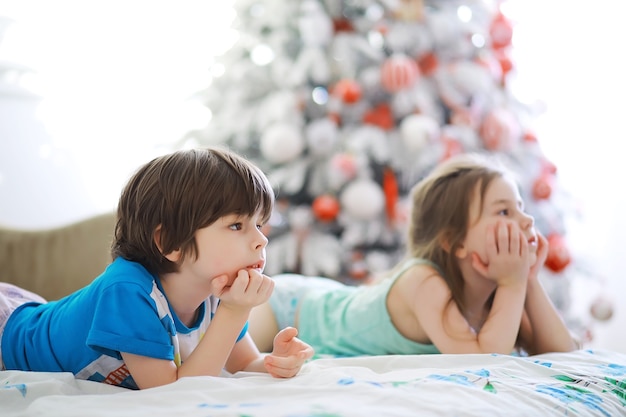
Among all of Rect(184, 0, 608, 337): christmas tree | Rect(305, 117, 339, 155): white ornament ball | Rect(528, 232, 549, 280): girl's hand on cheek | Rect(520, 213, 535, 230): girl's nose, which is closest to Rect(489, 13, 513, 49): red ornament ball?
Rect(184, 0, 608, 337): christmas tree

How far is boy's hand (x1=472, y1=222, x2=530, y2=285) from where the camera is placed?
1566mm

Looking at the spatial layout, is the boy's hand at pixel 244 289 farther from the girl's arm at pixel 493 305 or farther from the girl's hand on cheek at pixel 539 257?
the girl's hand on cheek at pixel 539 257

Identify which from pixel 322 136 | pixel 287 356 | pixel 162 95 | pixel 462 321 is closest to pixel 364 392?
pixel 287 356

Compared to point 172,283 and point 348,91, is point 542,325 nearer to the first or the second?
point 172,283

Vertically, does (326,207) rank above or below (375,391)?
above

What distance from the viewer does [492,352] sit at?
1.49m

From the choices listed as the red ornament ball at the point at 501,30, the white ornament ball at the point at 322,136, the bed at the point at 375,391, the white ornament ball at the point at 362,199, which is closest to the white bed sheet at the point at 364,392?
the bed at the point at 375,391

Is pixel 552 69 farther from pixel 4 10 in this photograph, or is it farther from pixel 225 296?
pixel 225 296

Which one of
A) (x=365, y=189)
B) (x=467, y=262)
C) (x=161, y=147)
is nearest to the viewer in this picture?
(x=467, y=262)

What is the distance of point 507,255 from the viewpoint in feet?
5.15


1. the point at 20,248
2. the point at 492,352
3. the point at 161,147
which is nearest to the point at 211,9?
the point at 161,147

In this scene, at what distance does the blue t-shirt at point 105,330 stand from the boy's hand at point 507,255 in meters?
0.65

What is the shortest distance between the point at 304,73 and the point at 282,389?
6.53 feet

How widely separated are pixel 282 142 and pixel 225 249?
163 cm
